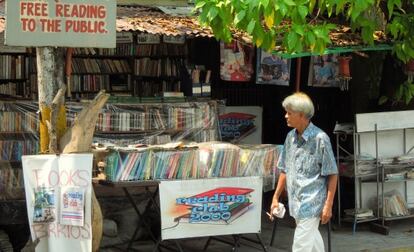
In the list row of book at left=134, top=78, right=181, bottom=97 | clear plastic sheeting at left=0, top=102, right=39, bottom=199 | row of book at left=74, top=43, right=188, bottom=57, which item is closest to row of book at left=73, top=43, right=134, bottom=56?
row of book at left=74, top=43, right=188, bottom=57

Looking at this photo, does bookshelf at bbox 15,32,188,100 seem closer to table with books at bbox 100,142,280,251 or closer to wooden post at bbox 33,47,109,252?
table with books at bbox 100,142,280,251

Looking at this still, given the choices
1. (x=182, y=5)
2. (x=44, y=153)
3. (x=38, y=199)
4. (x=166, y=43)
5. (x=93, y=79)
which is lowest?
(x=38, y=199)

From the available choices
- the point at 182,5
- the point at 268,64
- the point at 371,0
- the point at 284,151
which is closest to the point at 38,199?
the point at 284,151

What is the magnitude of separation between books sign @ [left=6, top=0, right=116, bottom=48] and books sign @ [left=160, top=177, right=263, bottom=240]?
1762 mm

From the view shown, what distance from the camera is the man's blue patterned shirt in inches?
201

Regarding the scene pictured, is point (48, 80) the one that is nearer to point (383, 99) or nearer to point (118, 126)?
point (118, 126)

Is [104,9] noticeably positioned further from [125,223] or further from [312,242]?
[125,223]

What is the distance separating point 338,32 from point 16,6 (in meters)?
4.92

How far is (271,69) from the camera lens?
341 inches

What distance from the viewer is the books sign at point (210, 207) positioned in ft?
20.0

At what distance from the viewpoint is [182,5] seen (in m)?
9.52

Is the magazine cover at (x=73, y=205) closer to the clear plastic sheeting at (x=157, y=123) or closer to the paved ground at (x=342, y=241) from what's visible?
the paved ground at (x=342, y=241)

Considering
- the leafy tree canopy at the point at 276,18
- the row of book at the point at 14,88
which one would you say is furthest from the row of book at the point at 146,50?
the leafy tree canopy at the point at 276,18

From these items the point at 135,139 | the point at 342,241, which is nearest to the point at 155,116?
the point at 135,139
